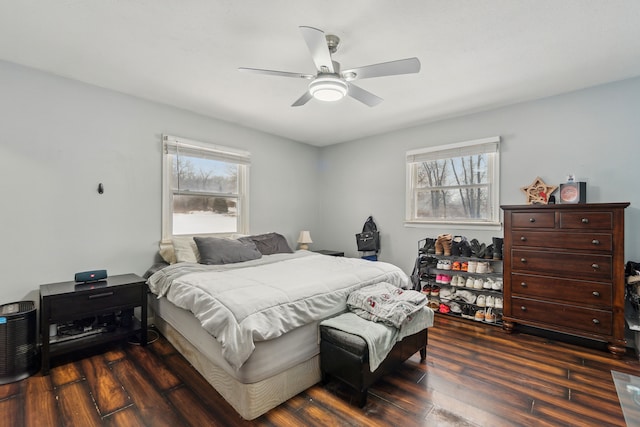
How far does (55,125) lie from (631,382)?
478 centimetres

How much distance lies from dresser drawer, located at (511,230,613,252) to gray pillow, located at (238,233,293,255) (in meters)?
2.80

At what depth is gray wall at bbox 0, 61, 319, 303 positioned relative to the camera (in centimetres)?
258

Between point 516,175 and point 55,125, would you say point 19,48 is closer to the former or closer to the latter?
point 55,125

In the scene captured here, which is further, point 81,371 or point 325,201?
point 325,201

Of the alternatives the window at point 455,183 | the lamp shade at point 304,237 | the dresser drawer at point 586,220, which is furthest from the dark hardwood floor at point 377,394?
the lamp shade at point 304,237

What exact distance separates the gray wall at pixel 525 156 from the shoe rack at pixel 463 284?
0.37 m

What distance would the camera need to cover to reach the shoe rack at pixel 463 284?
3.38 metres

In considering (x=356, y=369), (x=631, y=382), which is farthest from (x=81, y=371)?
(x=631, y=382)

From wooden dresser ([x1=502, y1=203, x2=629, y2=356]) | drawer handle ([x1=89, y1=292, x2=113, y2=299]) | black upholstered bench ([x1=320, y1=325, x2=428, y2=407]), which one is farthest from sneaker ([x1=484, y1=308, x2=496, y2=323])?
drawer handle ([x1=89, y1=292, x2=113, y2=299])

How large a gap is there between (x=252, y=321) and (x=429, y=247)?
2881 mm

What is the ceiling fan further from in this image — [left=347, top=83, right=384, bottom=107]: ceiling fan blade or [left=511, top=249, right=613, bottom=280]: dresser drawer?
[left=511, top=249, right=613, bottom=280]: dresser drawer

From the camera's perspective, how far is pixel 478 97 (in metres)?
3.27

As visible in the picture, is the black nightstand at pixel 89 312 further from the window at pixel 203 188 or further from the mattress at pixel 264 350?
the window at pixel 203 188

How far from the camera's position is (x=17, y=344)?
223cm
